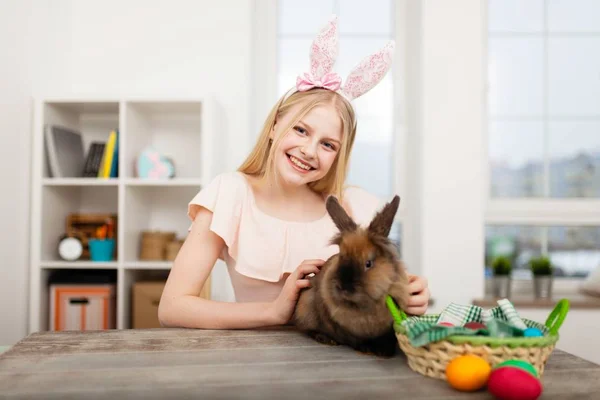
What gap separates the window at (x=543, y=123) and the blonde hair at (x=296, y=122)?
181 cm

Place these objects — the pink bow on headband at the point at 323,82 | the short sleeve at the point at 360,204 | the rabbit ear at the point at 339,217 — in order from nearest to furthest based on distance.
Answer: the rabbit ear at the point at 339,217 → the pink bow on headband at the point at 323,82 → the short sleeve at the point at 360,204

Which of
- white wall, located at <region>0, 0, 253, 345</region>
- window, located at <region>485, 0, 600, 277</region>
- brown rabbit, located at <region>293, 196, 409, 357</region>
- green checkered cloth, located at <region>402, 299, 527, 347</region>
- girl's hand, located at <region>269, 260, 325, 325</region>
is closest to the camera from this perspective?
green checkered cloth, located at <region>402, 299, 527, 347</region>

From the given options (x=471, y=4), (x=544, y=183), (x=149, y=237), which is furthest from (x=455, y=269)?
(x=149, y=237)

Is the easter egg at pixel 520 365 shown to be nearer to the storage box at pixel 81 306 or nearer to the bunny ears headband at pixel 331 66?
the bunny ears headband at pixel 331 66

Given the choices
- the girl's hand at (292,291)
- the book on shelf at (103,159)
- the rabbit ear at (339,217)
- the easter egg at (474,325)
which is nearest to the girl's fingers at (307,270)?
the girl's hand at (292,291)

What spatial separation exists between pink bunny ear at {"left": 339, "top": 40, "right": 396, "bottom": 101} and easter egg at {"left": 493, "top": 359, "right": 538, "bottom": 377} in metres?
0.90

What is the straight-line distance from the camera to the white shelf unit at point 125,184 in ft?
9.25

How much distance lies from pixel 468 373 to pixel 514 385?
2.9 inches

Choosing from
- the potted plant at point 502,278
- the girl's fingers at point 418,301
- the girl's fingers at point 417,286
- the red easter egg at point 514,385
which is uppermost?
the girl's fingers at point 417,286

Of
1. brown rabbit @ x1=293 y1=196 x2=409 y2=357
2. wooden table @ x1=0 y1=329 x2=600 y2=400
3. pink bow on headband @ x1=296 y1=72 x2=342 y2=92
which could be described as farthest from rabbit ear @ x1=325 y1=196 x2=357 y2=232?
pink bow on headband @ x1=296 y1=72 x2=342 y2=92

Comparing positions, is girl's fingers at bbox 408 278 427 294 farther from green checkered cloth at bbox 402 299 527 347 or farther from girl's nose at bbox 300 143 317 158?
girl's nose at bbox 300 143 317 158

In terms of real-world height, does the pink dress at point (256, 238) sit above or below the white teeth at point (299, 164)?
below

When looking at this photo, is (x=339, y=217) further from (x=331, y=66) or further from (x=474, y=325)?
(x=331, y=66)

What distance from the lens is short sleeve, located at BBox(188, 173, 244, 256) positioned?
162 centimetres
